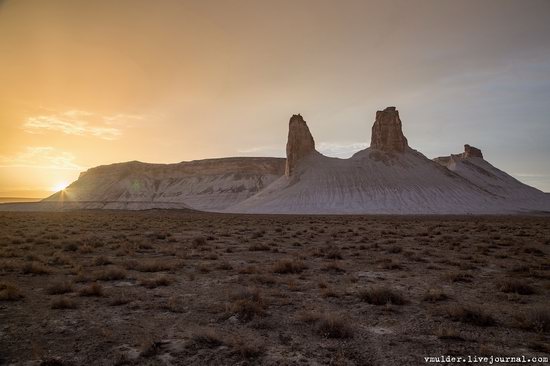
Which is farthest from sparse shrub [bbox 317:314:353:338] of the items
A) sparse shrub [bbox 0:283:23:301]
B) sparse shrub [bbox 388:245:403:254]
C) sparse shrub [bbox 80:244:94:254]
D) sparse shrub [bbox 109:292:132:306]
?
sparse shrub [bbox 80:244:94:254]

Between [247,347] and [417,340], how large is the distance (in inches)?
125

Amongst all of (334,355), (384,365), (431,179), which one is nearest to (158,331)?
(334,355)

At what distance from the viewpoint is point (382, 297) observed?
9141 millimetres

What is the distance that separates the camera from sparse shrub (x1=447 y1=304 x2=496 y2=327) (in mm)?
7301

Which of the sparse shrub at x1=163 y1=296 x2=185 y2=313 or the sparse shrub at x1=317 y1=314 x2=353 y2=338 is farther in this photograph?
the sparse shrub at x1=163 y1=296 x2=185 y2=313

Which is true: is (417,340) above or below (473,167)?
below

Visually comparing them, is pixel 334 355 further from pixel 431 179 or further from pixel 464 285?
pixel 431 179

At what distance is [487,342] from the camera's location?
634 cm

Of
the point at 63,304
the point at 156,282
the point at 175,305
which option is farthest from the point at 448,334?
the point at 63,304

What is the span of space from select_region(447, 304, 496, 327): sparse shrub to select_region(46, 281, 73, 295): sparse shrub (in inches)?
395

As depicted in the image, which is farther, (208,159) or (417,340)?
(208,159)

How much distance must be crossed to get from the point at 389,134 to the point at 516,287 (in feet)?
357

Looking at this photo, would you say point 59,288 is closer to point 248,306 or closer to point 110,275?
point 110,275

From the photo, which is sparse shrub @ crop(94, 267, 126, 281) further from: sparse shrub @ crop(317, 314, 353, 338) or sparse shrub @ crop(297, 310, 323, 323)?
sparse shrub @ crop(317, 314, 353, 338)
